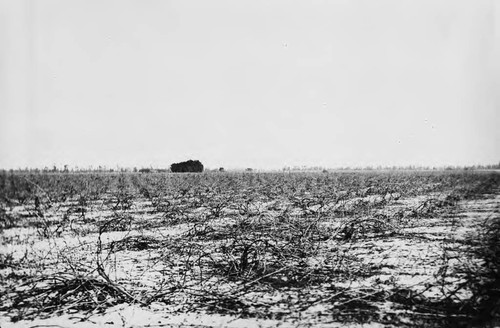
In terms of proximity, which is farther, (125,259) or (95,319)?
(125,259)

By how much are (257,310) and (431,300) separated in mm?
1576

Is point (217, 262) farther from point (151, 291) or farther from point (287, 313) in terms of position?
point (287, 313)

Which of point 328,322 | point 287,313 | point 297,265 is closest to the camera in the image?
point 328,322

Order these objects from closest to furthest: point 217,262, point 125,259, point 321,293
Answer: point 321,293
point 217,262
point 125,259

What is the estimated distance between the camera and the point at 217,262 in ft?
15.7

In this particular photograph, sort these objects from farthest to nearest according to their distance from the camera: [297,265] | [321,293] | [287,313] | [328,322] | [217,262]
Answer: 1. [217,262]
2. [297,265]
3. [321,293]
4. [287,313]
5. [328,322]

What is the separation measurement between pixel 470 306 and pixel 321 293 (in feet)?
4.15

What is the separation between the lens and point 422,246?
519cm

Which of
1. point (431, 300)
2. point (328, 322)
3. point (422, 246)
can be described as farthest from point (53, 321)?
point (422, 246)

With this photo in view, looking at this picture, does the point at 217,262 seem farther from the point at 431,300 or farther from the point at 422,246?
the point at 422,246

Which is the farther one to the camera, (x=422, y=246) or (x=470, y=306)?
(x=422, y=246)

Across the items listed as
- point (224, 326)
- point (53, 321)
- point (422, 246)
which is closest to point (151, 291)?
point (53, 321)

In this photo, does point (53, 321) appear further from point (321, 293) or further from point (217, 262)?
point (321, 293)

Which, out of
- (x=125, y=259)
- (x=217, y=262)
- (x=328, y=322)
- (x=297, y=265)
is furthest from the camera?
(x=125, y=259)
